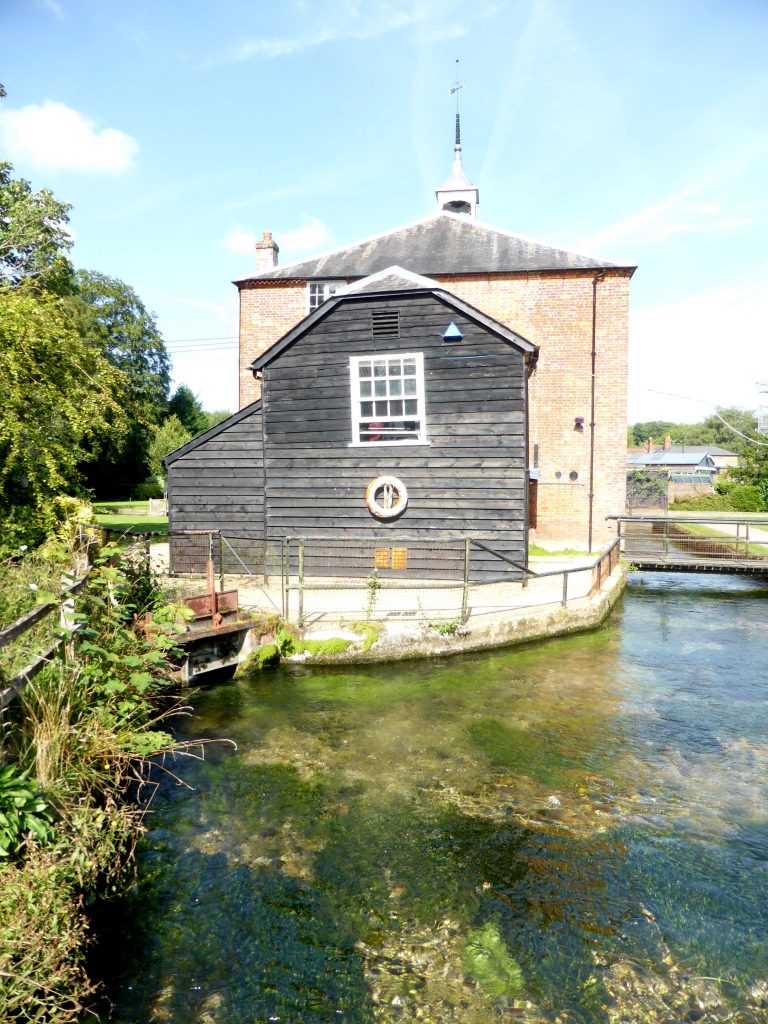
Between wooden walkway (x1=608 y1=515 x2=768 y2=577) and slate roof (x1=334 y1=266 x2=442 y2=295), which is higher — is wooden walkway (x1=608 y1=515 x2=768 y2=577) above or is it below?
below

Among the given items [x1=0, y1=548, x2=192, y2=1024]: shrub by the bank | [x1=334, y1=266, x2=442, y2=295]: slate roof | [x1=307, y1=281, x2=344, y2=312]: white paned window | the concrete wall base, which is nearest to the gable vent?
[x1=334, y1=266, x2=442, y2=295]: slate roof

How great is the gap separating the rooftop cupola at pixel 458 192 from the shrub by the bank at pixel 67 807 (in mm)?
24097

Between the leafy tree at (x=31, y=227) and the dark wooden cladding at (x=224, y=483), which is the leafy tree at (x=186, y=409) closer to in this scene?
the leafy tree at (x=31, y=227)

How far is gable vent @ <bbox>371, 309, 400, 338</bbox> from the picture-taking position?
13.8 meters

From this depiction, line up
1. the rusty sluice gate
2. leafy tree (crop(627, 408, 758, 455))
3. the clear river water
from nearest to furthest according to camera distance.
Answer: the clear river water, the rusty sluice gate, leafy tree (crop(627, 408, 758, 455))

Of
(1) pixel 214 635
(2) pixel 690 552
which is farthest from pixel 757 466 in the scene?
(1) pixel 214 635

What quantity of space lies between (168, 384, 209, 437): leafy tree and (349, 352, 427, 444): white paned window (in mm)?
45810

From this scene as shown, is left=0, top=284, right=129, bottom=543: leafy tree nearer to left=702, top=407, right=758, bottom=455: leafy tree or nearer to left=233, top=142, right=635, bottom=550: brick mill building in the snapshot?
left=233, top=142, right=635, bottom=550: brick mill building

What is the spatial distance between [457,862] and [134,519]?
29003 mm

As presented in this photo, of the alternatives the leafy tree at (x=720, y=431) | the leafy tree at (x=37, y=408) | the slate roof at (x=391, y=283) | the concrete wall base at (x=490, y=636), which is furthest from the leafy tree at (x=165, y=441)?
the leafy tree at (x=720, y=431)

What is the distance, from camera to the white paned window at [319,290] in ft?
70.8

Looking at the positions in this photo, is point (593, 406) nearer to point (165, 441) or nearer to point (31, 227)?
point (31, 227)

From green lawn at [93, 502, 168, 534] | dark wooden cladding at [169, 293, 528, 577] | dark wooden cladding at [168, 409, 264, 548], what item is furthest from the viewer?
green lawn at [93, 502, 168, 534]

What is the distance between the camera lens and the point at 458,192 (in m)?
26.2
